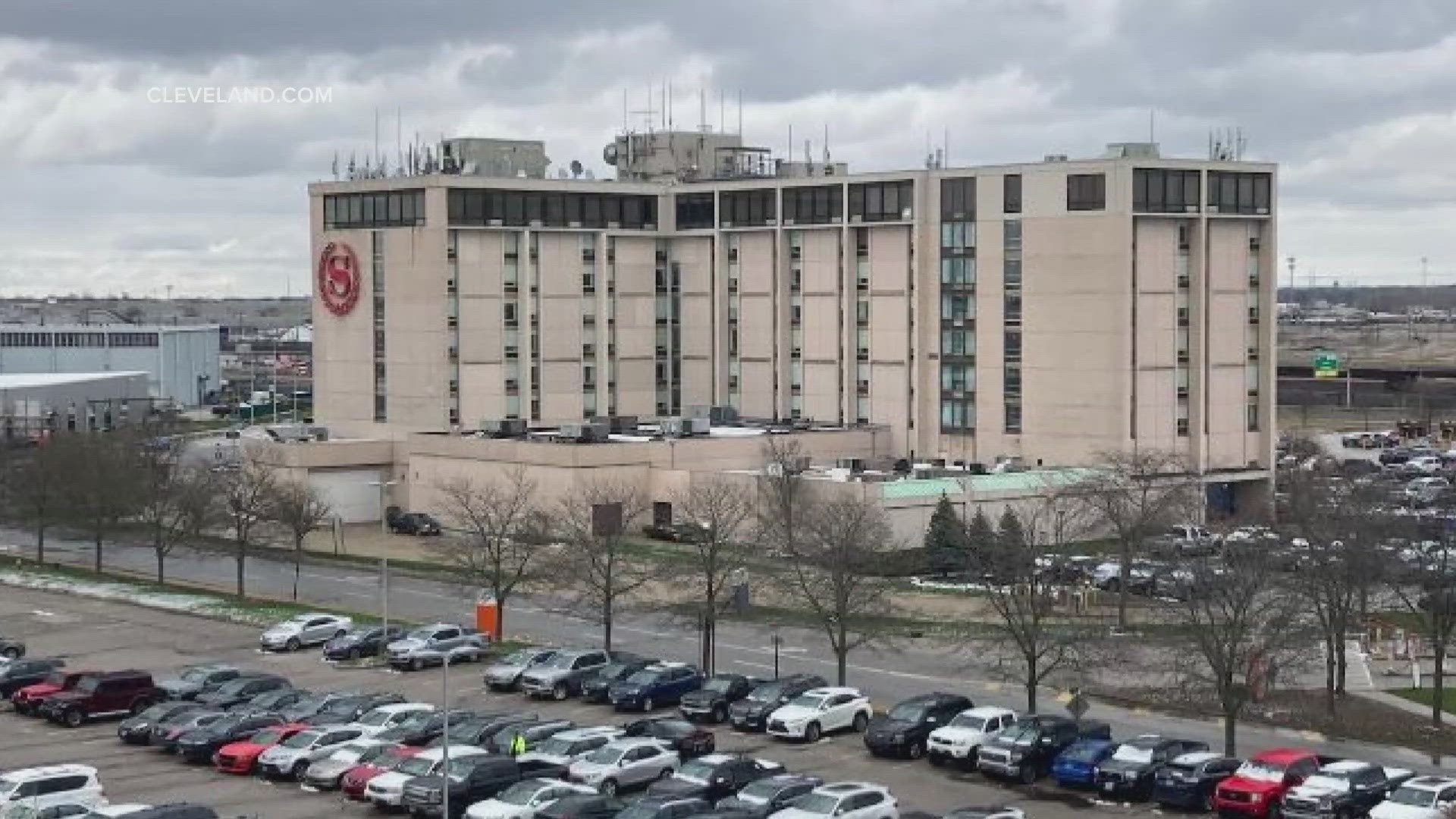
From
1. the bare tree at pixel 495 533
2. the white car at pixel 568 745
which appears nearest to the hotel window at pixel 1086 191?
the bare tree at pixel 495 533

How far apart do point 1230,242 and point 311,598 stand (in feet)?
150

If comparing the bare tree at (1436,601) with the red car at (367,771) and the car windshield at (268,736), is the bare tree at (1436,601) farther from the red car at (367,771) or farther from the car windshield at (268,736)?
the car windshield at (268,736)

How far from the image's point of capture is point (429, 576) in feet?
249

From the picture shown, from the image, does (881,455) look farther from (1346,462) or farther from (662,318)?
(1346,462)

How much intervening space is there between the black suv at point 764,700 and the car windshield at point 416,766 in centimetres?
909

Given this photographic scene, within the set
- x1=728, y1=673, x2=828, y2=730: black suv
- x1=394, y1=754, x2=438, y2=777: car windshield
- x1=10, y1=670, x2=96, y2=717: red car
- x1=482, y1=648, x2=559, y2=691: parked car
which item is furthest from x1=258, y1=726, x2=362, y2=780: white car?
x1=10, y1=670, x2=96, y2=717: red car

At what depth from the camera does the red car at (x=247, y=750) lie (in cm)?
4259

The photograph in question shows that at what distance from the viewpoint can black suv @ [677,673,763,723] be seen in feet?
155

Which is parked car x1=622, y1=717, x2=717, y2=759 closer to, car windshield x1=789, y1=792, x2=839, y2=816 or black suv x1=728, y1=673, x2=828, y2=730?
black suv x1=728, y1=673, x2=828, y2=730

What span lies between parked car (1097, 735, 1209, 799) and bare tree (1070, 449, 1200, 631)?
19.2 metres

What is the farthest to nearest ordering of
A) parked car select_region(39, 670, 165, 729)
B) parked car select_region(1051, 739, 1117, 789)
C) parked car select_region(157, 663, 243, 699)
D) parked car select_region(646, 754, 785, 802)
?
parked car select_region(157, 663, 243, 699) < parked car select_region(39, 670, 165, 729) < parked car select_region(1051, 739, 1117, 789) < parked car select_region(646, 754, 785, 802)

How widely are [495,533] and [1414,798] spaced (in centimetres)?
3656

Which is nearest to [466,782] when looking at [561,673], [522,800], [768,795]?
[522,800]

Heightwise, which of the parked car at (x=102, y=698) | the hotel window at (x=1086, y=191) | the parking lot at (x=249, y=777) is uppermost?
the hotel window at (x=1086, y=191)
